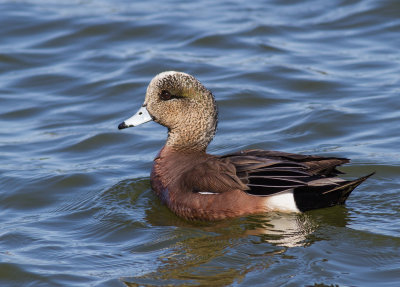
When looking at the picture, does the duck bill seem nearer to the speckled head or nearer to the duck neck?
the speckled head

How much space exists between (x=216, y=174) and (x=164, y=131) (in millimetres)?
2940

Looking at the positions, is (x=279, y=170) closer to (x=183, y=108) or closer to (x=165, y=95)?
(x=183, y=108)

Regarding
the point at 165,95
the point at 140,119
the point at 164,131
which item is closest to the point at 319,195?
the point at 165,95

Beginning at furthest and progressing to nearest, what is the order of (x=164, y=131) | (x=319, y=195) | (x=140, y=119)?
1. (x=164, y=131)
2. (x=140, y=119)
3. (x=319, y=195)

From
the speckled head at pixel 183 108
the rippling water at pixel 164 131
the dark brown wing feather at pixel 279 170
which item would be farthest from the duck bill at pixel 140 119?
the dark brown wing feather at pixel 279 170

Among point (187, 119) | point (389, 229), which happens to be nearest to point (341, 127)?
point (187, 119)

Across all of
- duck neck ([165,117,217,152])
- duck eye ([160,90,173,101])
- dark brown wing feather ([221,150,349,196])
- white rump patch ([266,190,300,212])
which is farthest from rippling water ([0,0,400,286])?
duck eye ([160,90,173,101])

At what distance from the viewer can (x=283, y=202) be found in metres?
6.07

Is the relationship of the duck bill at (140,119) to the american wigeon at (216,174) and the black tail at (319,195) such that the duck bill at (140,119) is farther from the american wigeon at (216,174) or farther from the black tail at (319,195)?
the black tail at (319,195)

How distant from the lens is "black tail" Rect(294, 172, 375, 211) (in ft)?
19.4

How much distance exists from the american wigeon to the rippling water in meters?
0.15

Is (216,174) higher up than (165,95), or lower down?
lower down

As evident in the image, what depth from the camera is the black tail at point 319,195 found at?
5922mm

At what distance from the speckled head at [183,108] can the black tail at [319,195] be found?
4.23ft
